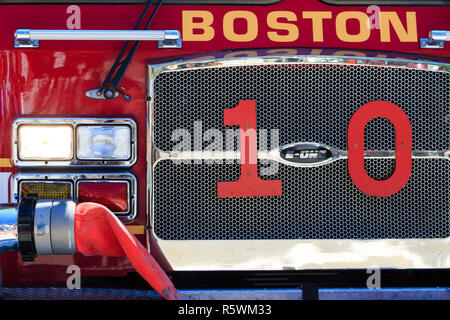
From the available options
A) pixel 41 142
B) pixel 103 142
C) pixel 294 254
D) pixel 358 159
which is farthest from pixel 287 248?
pixel 41 142

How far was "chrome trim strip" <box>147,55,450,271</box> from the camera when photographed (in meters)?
2.03

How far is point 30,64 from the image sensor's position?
6.70 feet

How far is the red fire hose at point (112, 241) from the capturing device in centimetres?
171

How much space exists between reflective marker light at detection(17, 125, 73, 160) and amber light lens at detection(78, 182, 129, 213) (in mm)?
149

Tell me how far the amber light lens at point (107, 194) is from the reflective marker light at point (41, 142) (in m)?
0.15

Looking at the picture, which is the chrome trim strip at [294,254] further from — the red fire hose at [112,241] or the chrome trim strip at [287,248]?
the red fire hose at [112,241]

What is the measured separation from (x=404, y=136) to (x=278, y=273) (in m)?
0.82

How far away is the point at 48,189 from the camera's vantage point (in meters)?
2.05

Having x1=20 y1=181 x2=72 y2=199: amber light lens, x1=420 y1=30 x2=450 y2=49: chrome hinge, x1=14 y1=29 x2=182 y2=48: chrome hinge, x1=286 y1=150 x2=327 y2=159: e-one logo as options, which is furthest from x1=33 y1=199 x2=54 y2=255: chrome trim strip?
x1=420 y1=30 x2=450 y2=49: chrome hinge

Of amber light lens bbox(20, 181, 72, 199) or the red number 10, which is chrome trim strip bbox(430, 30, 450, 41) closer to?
the red number 10
